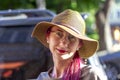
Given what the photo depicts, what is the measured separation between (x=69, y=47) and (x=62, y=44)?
4 cm

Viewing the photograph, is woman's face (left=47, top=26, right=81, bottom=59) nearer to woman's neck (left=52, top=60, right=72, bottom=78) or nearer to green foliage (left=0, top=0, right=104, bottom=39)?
woman's neck (left=52, top=60, right=72, bottom=78)

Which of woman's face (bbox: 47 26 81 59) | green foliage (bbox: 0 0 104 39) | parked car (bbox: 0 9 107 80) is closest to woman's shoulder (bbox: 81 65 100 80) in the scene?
woman's face (bbox: 47 26 81 59)

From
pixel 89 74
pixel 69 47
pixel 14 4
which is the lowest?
pixel 14 4

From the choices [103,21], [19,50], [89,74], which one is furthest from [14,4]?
[89,74]

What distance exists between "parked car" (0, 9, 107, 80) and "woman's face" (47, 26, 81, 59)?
1405 mm

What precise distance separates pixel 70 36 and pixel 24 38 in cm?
171

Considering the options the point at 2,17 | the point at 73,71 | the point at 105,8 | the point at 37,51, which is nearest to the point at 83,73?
the point at 73,71

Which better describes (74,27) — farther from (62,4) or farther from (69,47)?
(62,4)

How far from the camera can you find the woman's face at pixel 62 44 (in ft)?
9.12

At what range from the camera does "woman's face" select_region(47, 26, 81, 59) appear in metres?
2.78

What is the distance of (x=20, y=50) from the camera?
4418 mm

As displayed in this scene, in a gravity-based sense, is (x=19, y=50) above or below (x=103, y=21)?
above

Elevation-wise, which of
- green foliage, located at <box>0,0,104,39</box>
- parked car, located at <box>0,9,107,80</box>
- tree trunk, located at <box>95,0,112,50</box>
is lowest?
tree trunk, located at <box>95,0,112,50</box>

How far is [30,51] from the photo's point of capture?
439 cm
